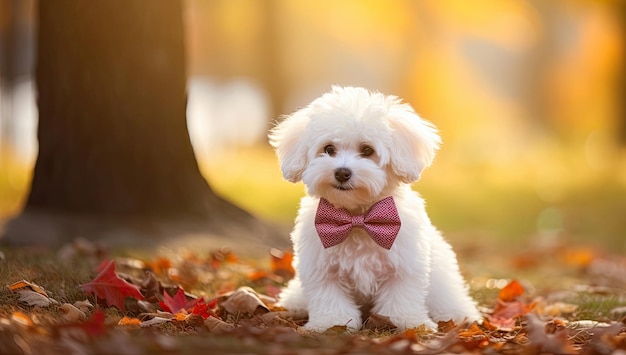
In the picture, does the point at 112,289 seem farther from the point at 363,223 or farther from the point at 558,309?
the point at 558,309

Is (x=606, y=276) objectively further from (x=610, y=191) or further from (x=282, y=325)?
(x=610, y=191)

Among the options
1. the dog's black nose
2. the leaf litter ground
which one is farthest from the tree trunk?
the dog's black nose

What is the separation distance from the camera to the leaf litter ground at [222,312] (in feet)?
11.5

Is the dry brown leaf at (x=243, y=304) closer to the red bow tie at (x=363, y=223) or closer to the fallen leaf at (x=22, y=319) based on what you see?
the red bow tie at (x=363, y=223)

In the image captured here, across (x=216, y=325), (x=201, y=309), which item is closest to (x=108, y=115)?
(x=201, y=309)

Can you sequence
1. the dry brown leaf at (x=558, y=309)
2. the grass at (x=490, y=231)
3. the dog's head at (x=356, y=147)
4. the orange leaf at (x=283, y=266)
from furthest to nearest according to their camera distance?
1. the orange leaf at (x=283, y=266)
2. the dry brown leaf at (x=558, y=309)
3. the grass at (x=490, y=231)
4. the dog's head at (x=356, y=147)

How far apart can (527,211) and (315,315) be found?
9172 millimetres

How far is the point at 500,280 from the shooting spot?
677 centimetres

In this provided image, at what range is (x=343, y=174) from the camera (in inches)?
169

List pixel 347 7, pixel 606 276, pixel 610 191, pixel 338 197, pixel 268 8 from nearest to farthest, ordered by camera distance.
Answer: pixel 338 197
pixel 606 276
pixel 610 191
pixel 268 8
pixel 347 7

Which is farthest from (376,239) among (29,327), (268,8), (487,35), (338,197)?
(487,35)

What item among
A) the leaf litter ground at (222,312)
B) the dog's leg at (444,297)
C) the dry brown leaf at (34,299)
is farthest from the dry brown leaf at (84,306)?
the dog's leg at (444,297)

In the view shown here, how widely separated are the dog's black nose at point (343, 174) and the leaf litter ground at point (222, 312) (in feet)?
2.56

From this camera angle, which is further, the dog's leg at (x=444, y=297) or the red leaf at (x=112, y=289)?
the dog's leg at (x=444, y=297)
